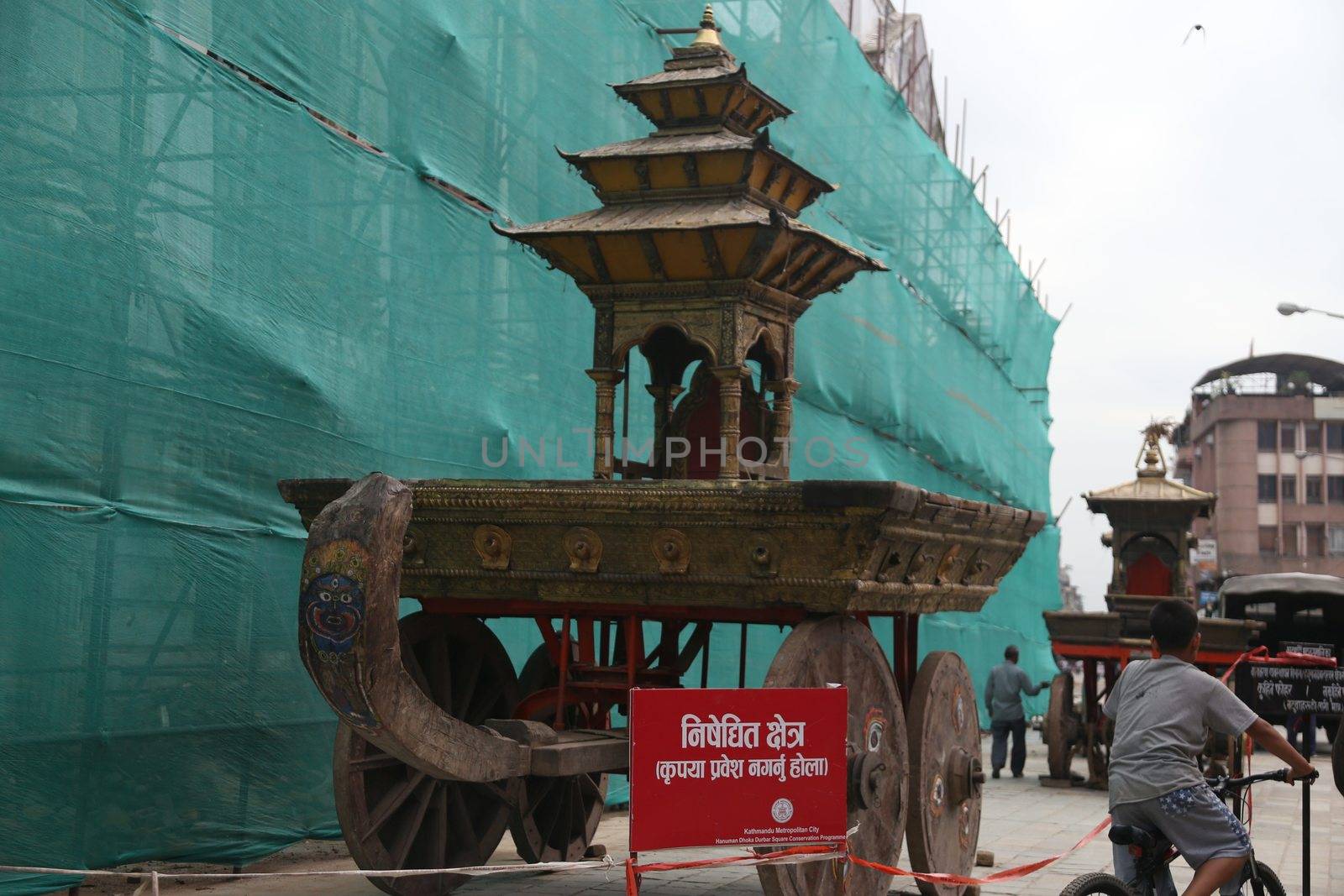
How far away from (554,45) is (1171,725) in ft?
24.8

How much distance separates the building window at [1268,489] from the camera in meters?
Result: 63.2

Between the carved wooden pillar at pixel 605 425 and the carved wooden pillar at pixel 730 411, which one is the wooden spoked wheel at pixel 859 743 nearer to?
the carved wooden pillar at pixel 730 411

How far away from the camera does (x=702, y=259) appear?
779 cm

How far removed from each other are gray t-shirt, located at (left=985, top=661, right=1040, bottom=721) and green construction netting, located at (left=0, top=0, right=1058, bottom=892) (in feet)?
21.0

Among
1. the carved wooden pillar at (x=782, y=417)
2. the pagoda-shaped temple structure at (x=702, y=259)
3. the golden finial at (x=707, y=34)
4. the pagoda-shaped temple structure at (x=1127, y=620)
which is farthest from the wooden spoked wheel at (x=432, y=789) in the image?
the pagoda-shaped temple structure at (x=1127, y=620)

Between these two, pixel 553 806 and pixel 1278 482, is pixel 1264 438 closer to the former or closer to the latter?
pixel 1278 482

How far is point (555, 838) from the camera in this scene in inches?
348

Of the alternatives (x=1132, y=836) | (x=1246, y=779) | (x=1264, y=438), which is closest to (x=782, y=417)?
(x=1246, y=779)

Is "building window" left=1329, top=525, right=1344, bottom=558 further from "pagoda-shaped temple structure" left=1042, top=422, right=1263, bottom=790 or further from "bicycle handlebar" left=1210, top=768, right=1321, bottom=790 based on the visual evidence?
"bicycle handlebar" left=1210, top=768, right=1321, bottom=790

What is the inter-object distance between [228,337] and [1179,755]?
523cm

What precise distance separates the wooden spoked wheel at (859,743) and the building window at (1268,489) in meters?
60.4

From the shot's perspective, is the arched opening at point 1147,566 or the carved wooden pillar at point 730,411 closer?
the carved wooden pillar at point 730,411

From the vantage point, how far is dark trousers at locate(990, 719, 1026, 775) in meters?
15.9

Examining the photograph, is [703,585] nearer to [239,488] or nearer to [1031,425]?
[239,488]
